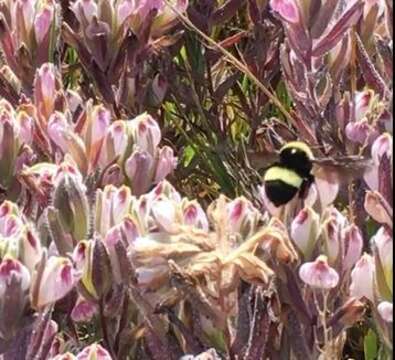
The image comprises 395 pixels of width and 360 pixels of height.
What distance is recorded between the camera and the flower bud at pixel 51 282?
5.60 feet

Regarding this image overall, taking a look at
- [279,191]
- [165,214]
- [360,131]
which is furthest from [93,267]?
[360,131]

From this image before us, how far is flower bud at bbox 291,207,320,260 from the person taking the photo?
1.79 metres

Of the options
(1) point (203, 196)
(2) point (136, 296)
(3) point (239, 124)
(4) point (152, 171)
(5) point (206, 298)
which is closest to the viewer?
(5) point (206, 298)

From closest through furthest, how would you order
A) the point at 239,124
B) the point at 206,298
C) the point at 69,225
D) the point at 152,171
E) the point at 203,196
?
the point at 206,298 → the point at 69,225 → the point at 152,171 → the point at 203,196 → the point at 239,124

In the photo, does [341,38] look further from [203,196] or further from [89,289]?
[89,289]

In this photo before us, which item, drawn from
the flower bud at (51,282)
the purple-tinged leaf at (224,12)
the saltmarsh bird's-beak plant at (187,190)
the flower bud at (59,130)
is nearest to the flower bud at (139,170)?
the saltmarsh bird's-beak plant at (187,190)

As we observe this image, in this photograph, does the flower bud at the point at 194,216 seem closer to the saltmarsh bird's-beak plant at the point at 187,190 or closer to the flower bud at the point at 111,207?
the saltmarsh bird's-beak plant at the point at 187,190

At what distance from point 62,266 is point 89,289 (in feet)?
0.57

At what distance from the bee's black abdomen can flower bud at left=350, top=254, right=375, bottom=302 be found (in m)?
0.14

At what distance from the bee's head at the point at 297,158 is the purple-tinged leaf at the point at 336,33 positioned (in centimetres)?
62

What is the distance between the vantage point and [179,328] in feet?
5.77

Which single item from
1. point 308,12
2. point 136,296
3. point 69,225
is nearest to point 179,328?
point 136,296

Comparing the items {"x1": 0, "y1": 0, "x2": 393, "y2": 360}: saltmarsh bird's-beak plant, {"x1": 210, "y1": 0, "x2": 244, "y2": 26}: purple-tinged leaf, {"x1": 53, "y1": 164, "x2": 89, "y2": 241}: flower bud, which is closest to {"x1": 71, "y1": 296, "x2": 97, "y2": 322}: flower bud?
{"x1": 0, "y1": 0, "x2": 393, "y2": 360}: saltmarsh bird's-beak plant

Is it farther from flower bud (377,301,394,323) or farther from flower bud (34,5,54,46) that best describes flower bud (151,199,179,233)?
flower bud (34,5,54,46)
